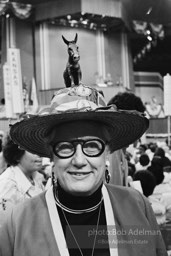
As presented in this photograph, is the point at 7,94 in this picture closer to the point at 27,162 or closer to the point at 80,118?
the point at 27,162

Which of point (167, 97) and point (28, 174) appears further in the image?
point (167, 97)

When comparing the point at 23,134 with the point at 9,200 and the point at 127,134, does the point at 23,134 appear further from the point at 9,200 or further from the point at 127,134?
the point at 9,200

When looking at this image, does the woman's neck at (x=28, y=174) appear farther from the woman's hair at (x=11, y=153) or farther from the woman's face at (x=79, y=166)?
the woman's face at (x=79, y=166)

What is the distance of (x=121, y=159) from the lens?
2635 millimetres

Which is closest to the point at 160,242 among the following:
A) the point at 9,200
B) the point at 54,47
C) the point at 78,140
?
the point at 78,140

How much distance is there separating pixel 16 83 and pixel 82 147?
5.69 meters

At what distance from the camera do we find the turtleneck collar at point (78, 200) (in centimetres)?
147

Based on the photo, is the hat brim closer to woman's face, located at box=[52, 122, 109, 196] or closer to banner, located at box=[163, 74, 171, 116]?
woman's face, located at box=[52, 122, 109, 196]

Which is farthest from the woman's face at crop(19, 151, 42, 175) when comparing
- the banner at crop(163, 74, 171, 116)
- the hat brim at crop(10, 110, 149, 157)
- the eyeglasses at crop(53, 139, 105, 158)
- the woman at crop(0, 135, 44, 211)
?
the banner at crop(163, 74, 171, 116)

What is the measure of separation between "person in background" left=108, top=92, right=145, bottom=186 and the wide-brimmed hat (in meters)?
0.79

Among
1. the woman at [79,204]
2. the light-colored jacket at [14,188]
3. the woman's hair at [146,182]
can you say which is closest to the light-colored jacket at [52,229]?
the woman at [79,204]

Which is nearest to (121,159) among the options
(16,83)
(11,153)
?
(11,153)

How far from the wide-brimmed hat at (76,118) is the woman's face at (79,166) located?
4 cm

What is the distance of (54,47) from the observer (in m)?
16.8
